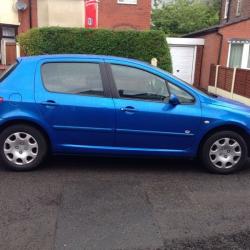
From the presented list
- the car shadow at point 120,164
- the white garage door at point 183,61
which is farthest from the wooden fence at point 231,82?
the car shadow at point 120,164

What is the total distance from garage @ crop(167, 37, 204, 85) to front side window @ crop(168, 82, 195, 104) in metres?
17.5

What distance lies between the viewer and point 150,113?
5711mm

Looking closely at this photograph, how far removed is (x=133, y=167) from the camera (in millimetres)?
6164

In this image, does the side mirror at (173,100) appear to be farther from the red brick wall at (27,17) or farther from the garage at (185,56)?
the red brick wall at (27,17)

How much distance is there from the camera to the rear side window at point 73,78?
5773 mm

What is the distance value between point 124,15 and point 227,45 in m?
6.40

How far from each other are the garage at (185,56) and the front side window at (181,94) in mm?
17531

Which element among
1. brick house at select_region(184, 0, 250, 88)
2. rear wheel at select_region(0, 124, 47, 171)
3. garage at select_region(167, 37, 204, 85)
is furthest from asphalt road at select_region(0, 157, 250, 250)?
garage at select_region(167, 37, 204, 85)

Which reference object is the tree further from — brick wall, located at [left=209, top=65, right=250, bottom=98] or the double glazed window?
the double glazed window

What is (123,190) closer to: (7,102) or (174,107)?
(174,107)

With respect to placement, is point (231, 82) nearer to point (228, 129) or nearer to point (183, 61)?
point (183, 61)

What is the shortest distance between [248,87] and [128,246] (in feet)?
40.8

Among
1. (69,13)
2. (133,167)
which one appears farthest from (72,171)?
(69,13)

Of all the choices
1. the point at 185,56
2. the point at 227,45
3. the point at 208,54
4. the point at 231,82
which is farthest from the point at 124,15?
the point at 231,82
